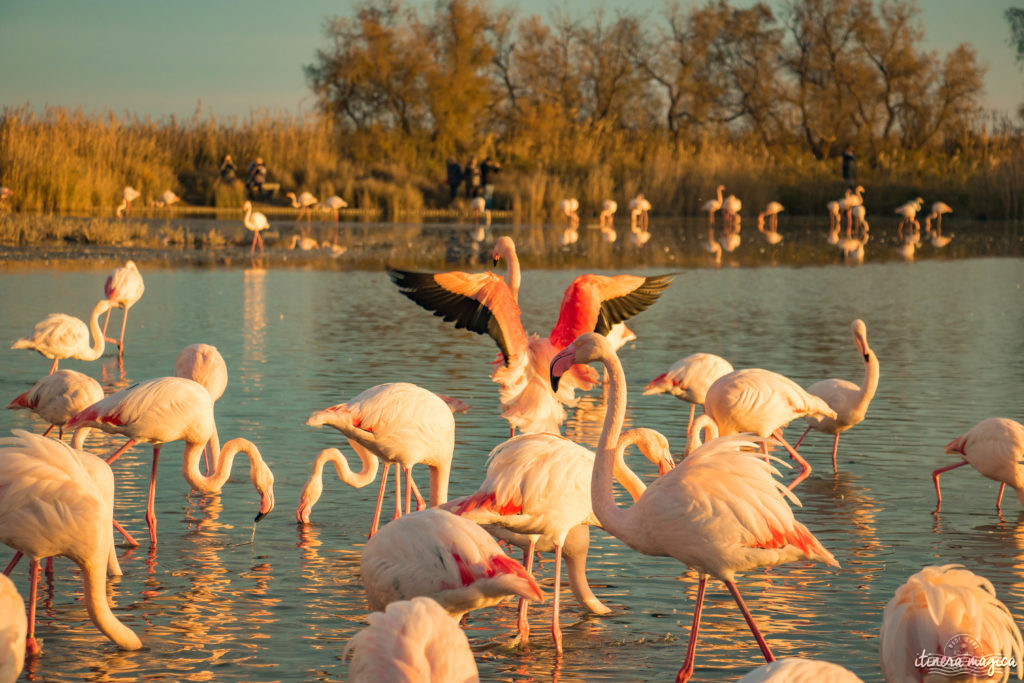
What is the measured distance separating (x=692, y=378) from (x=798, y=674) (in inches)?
223

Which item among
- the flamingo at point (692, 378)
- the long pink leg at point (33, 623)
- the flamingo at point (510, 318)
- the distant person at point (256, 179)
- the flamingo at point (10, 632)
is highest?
the distant person at point (256, 179)

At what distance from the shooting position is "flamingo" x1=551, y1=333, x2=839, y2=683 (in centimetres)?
438

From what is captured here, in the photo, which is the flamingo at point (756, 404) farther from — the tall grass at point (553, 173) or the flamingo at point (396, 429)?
the tall grass at point (553, 173)

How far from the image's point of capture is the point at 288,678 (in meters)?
4.36

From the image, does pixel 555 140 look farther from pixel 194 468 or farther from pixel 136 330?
pixel 194 468

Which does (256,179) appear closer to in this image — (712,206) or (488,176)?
(488,176)

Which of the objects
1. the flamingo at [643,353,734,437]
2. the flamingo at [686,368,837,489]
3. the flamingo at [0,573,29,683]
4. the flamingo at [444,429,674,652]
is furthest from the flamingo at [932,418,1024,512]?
the flamingo at [0,573,29,683]

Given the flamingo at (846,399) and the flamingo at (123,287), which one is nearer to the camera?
the flamingo at (846,399)

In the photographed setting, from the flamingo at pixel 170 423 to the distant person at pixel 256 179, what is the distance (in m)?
29.7

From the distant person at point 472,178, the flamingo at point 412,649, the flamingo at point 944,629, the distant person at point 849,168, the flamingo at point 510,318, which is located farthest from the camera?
the distant person at point 849,168

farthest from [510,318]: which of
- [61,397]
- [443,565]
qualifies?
[443,565]

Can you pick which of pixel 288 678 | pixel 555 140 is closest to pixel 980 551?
pixel 288 678

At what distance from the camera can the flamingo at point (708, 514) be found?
14.4 feet

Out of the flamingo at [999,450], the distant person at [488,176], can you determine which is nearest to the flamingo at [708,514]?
the flamingo at [999,450]
